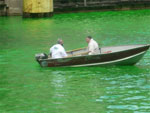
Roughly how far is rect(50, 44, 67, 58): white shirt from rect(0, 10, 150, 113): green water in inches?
24.2

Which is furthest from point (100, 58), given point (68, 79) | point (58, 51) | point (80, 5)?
point (80, 5)

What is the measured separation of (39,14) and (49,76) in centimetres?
2480

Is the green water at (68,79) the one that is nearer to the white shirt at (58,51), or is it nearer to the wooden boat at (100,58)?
the wooden boat at (100,58)

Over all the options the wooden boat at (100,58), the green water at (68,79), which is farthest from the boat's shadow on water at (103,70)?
the wooden boat at (100,58)

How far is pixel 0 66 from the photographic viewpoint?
27969 millimetres

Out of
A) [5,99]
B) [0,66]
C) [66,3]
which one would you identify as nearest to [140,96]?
[5,99]

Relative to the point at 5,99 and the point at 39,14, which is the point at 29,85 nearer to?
the point at 5,99

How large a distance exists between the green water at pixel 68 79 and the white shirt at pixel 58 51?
0.61 m

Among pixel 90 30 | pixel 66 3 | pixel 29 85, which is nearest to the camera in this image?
pixel 29 85

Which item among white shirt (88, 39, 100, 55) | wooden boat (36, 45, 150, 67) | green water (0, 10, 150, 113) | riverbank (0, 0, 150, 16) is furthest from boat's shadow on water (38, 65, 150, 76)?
riverbank (0, 0, 150, 16)

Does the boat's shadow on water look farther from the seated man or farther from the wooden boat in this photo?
the seated man

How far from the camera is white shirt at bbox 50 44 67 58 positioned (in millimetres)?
25969

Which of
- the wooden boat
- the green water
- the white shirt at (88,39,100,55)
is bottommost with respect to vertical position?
the green water

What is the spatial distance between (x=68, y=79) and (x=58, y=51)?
206 centimetres
